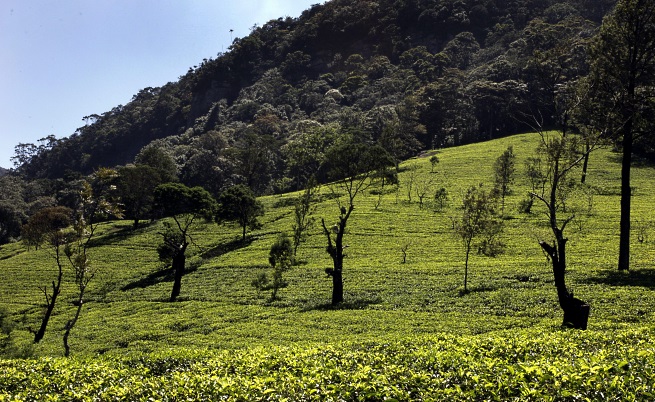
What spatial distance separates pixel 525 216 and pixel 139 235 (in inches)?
2403

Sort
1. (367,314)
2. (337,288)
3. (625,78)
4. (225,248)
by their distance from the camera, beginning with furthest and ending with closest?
(225,248), (625,78), (337,288), (367,314)

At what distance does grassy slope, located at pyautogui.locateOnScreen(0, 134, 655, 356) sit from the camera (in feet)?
84.3

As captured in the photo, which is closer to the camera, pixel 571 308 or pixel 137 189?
pixel 571 308

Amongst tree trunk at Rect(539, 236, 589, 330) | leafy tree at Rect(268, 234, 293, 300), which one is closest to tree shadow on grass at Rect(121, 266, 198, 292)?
leafy tree at Rect(268, 234, 293, 300)

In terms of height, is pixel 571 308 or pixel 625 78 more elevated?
pixel 625 78

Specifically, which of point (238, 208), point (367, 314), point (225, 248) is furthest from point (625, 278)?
point (238, 208)

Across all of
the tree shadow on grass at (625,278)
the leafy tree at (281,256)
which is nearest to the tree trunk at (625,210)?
the tree shadow on grass at (625,278)

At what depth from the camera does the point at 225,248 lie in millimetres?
62719

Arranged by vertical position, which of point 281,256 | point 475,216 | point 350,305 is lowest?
point 350,305

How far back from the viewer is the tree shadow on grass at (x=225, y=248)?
6066 cm

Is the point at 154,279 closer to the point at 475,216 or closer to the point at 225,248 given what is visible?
the point at 225,248

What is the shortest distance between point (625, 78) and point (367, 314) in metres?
25.8

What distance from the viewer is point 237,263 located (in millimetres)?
52938

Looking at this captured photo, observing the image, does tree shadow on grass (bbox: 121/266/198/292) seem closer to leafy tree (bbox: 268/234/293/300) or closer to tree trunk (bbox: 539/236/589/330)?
leafy tree (bbox: 268/234/293/300)
